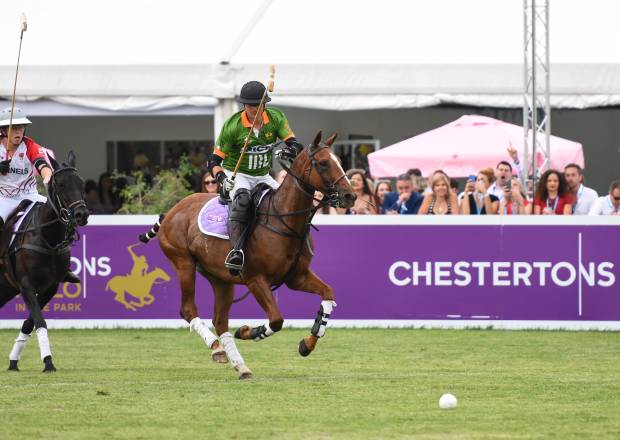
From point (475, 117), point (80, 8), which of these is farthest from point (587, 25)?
point (80, 8)

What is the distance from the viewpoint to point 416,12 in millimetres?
23531

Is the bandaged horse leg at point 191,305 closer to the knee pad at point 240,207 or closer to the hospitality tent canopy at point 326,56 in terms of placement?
the knee pad at point 240,207

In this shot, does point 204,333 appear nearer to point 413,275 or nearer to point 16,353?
point 16,353

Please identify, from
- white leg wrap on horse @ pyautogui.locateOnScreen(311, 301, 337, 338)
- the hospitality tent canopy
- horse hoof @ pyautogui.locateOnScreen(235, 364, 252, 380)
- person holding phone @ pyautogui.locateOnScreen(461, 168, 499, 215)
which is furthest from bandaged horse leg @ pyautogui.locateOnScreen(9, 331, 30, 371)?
the hospitality tent canopy

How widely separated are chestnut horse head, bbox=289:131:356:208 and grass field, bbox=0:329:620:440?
1639 millimetres

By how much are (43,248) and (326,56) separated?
9683 mm

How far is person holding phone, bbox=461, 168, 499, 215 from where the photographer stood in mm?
19031

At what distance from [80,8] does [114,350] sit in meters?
9.96

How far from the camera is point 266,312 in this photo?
12.6 m

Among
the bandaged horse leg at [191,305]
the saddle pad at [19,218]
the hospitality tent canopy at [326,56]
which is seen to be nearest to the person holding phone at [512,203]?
the hospitality tent canopy at [326,56]

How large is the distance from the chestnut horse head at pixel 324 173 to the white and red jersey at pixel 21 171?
2.96 meters

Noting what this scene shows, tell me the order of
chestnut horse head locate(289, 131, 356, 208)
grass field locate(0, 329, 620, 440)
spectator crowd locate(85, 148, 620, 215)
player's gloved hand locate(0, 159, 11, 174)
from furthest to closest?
spectator crowd locate(85, 148, 620, 215) → player's gloved hand locate(0, 159, 11, 174) → chestnut horse head locate(289, 131, 356, 208) → grass field locate(0, 329, 620, 440)

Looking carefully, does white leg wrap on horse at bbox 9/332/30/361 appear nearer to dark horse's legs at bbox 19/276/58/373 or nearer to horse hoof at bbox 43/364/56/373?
dark horse's legs at bbox 19/276/58/373

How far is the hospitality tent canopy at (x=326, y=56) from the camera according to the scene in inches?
888
